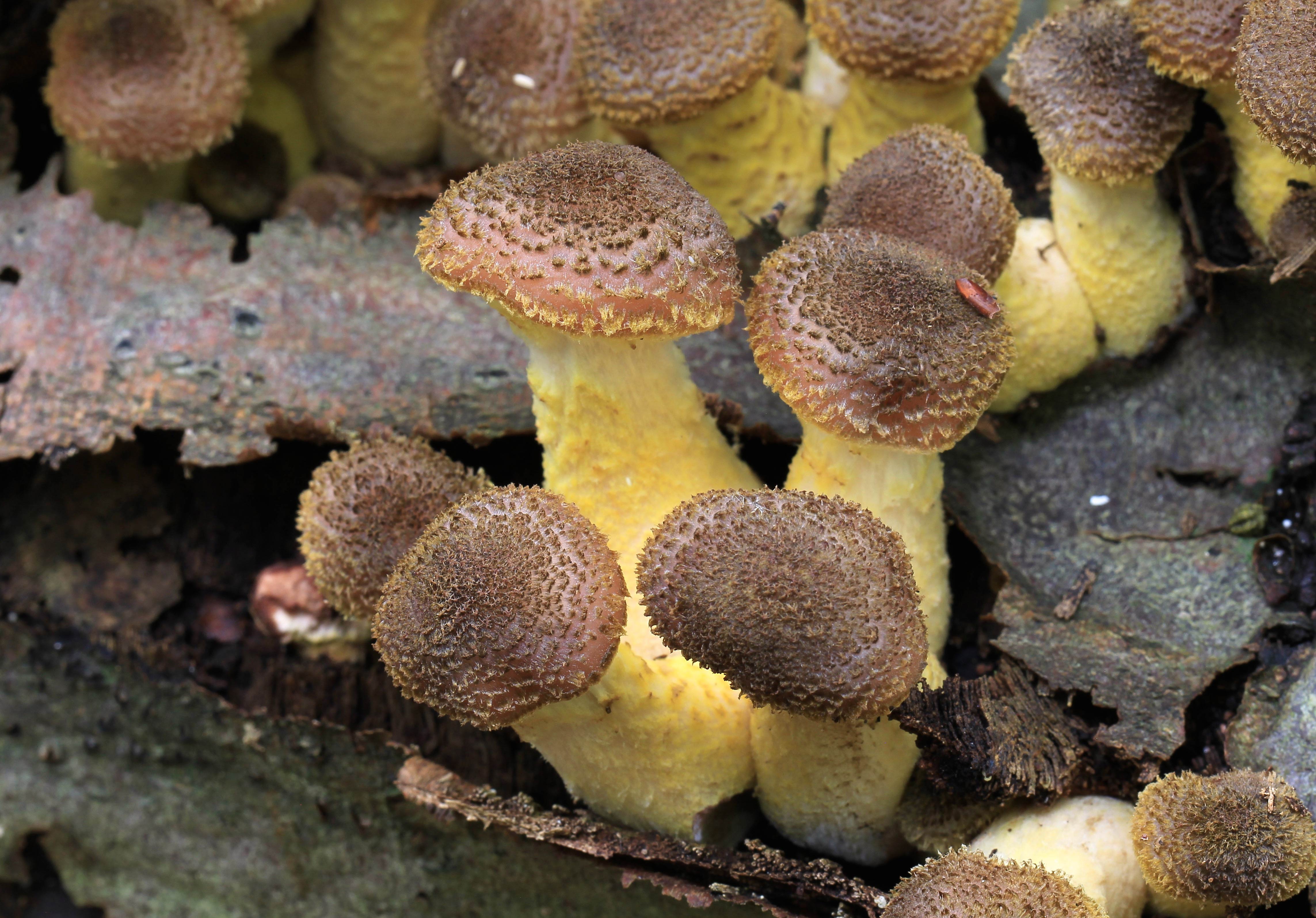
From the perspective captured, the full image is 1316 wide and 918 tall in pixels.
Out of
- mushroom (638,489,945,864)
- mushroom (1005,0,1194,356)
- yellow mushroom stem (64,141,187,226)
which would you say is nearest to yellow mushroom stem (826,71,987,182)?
mushroom (1005,0,1194,356)

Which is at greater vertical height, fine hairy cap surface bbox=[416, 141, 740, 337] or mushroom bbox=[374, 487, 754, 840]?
fine hairy cap surface bbox=[416, 141, 740, 337]

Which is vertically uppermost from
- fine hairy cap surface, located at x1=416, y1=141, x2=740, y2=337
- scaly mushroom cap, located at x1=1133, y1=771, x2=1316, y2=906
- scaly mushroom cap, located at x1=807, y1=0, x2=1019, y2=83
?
scaly mushroom cap, located at x1=807, y1=0, x2=1019, y2=83

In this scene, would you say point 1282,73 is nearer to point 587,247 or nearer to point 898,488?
point 898,488

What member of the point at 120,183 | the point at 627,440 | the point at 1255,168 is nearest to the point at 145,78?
the point at 120,183

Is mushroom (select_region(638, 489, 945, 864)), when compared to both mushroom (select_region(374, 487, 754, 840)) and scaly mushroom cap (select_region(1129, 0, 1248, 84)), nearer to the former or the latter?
mushroom (select_region(374, 487, 754, 840))

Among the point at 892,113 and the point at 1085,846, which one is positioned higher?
the point at 892,113

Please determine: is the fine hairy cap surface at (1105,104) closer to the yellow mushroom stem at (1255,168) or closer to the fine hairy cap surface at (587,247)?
the yellow mushroom stem at (1255,168)
